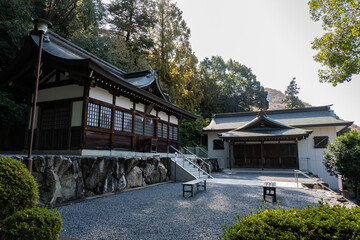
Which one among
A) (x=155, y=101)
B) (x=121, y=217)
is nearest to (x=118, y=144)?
(x=155, y=101)

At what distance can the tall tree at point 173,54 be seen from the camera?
864 inches

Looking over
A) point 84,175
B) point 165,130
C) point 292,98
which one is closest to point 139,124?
point 165,130

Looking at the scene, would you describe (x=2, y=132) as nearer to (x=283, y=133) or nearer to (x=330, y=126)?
(x=283, y=133)

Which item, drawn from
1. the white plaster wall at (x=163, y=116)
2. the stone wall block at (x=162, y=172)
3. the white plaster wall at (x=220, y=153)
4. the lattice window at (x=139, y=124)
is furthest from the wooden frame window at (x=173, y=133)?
the white plaster wall at (x=220, y=153)

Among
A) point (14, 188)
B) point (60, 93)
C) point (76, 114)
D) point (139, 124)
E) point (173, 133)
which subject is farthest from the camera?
point (173, 133)

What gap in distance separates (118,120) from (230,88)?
2950 cm

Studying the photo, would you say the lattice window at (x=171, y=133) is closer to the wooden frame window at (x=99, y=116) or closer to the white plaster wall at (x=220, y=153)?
the wooden frame window at (x=99, y=116)

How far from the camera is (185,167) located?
1220cm

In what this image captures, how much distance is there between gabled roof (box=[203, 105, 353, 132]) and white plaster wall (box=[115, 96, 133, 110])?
1231 centimetres

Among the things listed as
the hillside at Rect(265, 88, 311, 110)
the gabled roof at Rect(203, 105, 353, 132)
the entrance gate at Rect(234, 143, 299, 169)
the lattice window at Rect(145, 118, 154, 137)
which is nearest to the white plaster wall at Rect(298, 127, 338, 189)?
the gabled roof at Rect(203, 105, 353, 132)

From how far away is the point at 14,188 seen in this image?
2.96 metres

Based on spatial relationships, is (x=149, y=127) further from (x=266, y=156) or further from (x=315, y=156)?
(x=315, y=156)

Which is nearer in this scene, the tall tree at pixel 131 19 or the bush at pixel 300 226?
the bush at pixel 300 226

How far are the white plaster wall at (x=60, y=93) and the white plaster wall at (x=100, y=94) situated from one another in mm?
384
